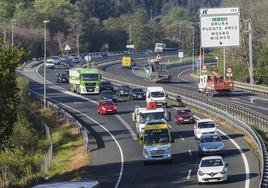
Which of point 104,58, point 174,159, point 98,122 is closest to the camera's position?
point 174,159

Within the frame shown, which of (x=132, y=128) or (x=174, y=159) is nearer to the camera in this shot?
(x=174, y=159)

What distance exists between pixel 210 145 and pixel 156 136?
320 centimetres

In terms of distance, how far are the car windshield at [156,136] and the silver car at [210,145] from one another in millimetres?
2182

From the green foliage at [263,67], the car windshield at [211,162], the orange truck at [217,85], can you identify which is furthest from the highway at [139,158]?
the green foliage at [263,67]

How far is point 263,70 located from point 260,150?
58703 millimetres

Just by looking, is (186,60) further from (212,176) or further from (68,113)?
(212,176)

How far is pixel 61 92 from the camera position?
85312mm

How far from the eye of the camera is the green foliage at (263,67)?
95.4 metres

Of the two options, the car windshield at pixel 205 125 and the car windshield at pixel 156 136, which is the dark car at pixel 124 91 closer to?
the car windshield at pixel 205 125

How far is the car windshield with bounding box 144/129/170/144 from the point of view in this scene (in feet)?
132

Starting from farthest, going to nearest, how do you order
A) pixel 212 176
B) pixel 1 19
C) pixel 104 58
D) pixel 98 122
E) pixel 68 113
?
pixel 1 19 → pixel 104 58 → pixel 68 113 → pixel 98 122 → pixel 212 176

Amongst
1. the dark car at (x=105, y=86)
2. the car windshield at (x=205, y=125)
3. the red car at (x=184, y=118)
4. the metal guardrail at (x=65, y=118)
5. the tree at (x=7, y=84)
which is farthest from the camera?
the dark car at (x=105, y=86)

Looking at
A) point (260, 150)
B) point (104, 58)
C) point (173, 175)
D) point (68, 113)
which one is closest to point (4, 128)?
point (173, 175)

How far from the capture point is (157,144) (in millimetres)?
40031
